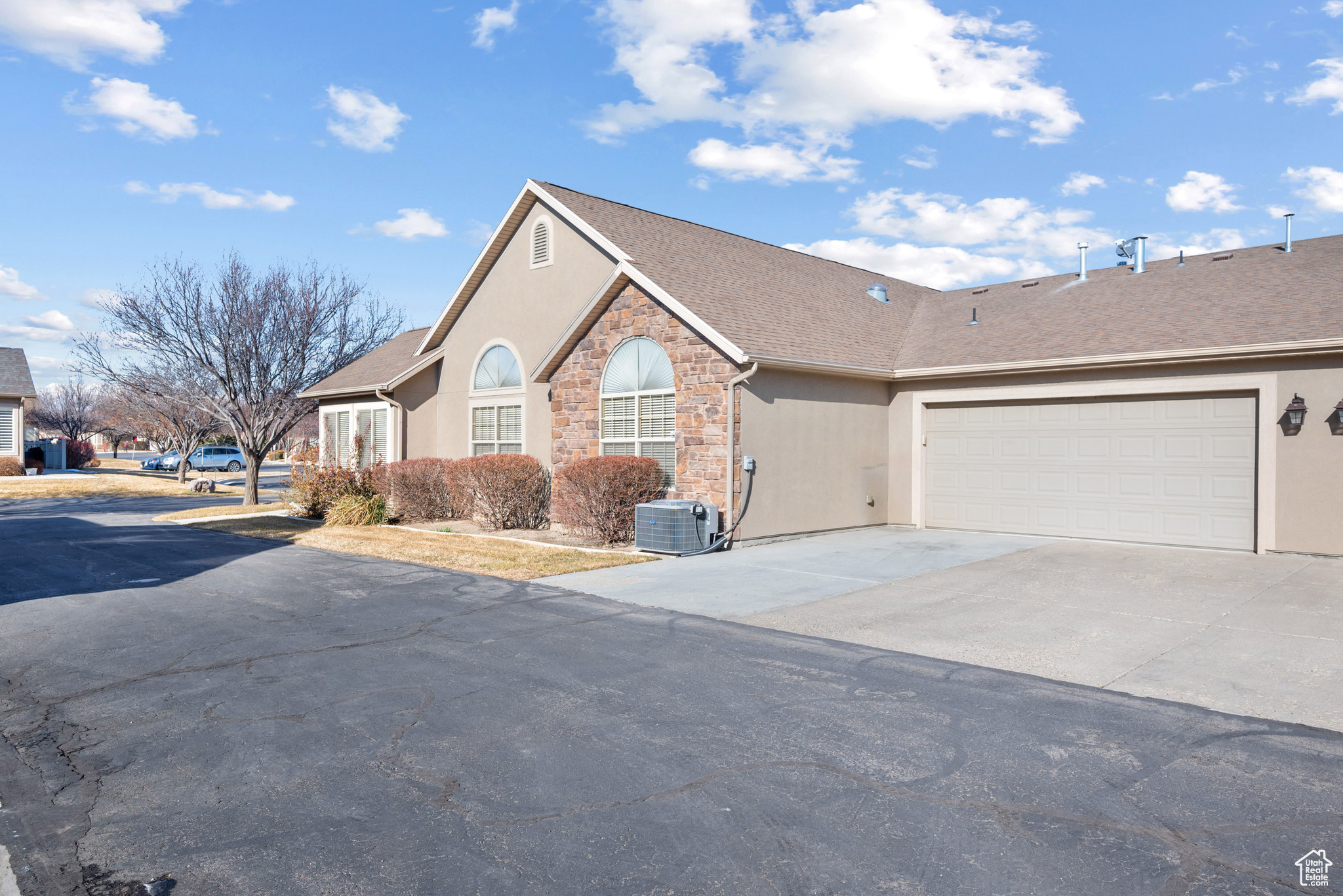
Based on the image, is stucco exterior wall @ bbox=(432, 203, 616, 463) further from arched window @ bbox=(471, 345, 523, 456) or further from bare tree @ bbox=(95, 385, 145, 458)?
bare tree @ bbox=(95, 385, 145, 458)

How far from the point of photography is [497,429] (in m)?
18.5

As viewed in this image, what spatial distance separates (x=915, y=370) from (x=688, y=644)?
9844 mm

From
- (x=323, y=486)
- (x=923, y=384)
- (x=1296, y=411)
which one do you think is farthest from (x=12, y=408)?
(x=1296, y=411)

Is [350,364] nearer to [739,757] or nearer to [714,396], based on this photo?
[714,396]

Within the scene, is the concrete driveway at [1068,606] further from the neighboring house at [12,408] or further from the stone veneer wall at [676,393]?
the neighboring house at [12,408]

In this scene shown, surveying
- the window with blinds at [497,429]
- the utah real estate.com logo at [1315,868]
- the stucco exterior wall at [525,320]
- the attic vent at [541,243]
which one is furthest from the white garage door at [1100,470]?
the utah real estate.com logo at [1315,868]

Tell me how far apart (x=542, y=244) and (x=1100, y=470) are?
37.3 ft

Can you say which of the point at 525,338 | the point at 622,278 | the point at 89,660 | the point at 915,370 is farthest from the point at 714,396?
the point at 89,660

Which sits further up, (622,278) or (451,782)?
(622,278)

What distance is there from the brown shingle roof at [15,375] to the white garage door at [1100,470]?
35307 millimetres

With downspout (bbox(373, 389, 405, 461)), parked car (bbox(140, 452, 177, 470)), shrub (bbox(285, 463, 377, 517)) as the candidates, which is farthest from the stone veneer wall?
parked car (bbox(140, 452, 177, 470))

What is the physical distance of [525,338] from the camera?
58.6 feet

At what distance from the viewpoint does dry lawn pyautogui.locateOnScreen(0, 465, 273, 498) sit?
27.6 m

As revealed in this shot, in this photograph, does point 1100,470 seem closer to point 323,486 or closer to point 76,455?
point 323,486
